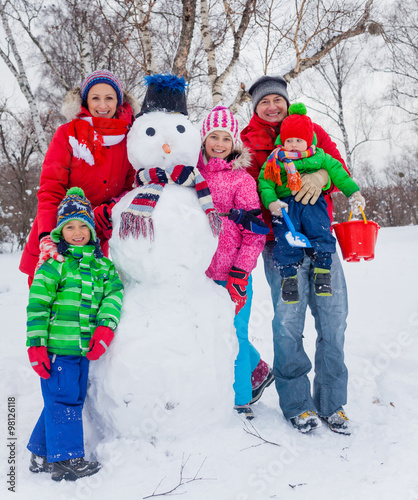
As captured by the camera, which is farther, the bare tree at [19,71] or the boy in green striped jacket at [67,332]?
the bare tree at [19,71]

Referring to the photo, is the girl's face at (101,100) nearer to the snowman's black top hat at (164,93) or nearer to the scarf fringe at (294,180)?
the snowman's black top hat at (164,93)

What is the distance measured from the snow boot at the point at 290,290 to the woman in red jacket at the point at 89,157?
105cm

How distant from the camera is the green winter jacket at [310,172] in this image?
7.67 ft

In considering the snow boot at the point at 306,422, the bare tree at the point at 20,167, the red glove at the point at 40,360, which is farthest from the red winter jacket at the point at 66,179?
the bare tree at the point at 20,167

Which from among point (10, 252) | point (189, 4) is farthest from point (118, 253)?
point (10, 252)

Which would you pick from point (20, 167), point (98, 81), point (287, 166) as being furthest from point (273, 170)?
point (20, 167)

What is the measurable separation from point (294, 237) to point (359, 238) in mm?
418

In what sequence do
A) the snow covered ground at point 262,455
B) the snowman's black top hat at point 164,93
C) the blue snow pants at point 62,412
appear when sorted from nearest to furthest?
1. the snow covered ground at point 262,455
2. the blue snow pants at point 62,412
3. the snowman's black top hat at point 164,93

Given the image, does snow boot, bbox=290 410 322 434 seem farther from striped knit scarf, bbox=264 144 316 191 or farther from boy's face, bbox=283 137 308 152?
boy's face, bbox=283 137 308 152

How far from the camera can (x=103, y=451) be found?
6.03ft

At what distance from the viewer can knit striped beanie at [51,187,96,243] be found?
6.40ft

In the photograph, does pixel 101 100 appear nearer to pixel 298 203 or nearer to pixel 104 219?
pixel 104 219

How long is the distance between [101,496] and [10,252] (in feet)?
41.9

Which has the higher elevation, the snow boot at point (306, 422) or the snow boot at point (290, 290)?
the snow boot at point (290, 290)
